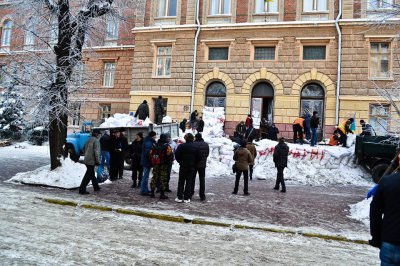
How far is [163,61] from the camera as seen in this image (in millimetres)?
25000

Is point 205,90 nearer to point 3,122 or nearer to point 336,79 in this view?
point 336,79

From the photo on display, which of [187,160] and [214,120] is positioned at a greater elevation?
[214,120]

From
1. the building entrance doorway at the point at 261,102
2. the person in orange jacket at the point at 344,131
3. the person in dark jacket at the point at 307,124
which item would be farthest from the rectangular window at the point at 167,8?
the person in orange jacket at the point at 344,131

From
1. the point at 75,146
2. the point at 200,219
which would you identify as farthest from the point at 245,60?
the point at 200,219

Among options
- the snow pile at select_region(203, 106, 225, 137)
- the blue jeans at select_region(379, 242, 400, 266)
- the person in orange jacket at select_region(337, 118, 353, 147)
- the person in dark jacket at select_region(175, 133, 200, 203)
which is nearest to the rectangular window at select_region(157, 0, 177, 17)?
the snow pile at select_region(203, 106, 225, 137)

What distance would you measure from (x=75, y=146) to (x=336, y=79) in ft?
52.7

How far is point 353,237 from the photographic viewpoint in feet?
21.1

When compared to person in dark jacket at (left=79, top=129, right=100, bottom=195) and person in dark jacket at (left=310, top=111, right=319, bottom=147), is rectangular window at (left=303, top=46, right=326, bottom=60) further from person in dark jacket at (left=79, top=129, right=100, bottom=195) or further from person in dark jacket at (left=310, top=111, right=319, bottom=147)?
person in dark jacket at (left=79, top=129, right=100, bottom=195)

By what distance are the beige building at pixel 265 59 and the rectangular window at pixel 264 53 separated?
7cm

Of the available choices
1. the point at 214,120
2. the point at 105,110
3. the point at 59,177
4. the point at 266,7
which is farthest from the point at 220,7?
the point at 59,177

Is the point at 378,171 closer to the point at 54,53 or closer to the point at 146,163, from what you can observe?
the point at 146,163

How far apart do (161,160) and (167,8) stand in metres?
19.0

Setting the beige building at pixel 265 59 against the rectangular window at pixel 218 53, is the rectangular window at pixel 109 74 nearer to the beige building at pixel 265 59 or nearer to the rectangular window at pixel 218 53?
the beige building at pixel 265 59

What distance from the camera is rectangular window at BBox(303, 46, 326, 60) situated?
21.9m
